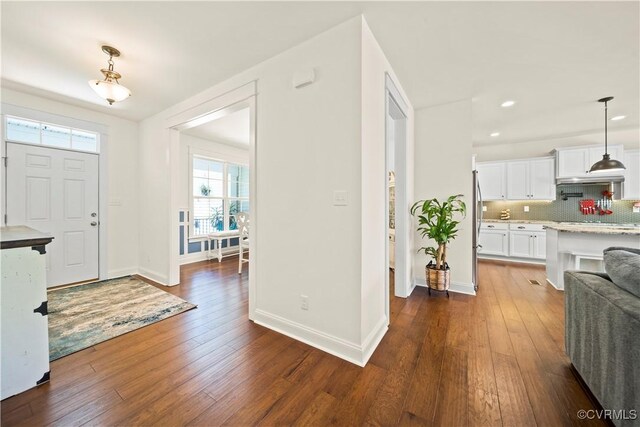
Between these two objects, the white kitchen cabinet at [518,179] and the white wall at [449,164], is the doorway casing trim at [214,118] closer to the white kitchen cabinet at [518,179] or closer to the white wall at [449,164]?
the white wall at [449,164]

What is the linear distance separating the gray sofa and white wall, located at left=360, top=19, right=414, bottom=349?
1303 millimetres

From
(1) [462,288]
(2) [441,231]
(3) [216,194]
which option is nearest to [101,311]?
(3) [216,194]

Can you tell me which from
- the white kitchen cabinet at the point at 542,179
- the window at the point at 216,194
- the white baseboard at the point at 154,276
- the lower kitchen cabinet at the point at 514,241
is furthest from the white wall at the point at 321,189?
the white kitchen cabinet at the point at 542,179

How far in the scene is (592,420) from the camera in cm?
131

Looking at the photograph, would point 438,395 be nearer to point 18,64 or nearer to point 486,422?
point 486,422

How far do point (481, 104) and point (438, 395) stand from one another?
360cm

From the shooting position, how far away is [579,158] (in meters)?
4.77

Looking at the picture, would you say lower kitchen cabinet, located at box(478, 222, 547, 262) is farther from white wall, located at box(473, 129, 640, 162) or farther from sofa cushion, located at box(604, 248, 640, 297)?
sofa cushion, located at box(604, 248, 640, 297)

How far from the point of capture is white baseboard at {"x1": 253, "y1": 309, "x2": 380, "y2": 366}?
1.82 meters

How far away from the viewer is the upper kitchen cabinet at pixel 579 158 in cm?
454

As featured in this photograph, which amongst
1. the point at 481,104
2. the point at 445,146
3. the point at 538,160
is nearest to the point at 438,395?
the point at 445,146

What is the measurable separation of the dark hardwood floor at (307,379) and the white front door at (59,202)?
7.86 ft

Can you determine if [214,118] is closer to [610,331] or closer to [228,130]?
[228,130]

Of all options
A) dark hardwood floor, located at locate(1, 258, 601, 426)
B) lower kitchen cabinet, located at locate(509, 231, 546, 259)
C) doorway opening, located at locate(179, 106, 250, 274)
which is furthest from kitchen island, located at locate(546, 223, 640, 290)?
doorway opening, located at locate(179, 106, 250, 274)
